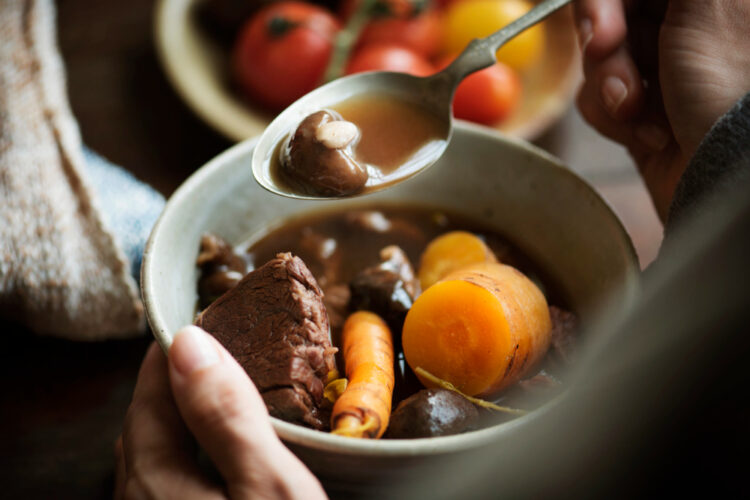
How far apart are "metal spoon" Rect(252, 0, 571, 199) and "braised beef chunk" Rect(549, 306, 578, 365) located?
407 millimetres

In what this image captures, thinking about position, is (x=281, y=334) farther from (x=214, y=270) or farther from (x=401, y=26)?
(x=401, y=26)

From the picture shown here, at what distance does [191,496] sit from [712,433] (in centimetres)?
75

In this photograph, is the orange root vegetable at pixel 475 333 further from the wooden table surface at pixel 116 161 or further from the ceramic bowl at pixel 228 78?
the ceramic bowl at pixel 228 78

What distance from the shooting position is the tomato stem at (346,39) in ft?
7.14

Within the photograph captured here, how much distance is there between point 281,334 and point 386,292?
28cm

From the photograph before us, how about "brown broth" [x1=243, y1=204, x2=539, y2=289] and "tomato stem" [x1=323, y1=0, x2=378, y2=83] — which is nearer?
"brown broth" [x1=243, y1=204, x2=539, y2=289]

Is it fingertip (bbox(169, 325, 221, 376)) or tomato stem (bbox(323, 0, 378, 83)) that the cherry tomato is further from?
fingertip (bbox(169, 325, 221, 376))

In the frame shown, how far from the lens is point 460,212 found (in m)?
1.62

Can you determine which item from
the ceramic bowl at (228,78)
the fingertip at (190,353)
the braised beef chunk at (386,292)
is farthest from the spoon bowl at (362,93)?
the ceramic bowl at (228,78)

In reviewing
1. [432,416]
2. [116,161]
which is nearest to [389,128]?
[432,416]

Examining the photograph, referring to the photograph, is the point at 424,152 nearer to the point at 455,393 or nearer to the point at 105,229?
the point at 455,393

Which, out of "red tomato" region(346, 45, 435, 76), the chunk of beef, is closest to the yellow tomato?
"red tomato" region(346, 45, 435, 76)

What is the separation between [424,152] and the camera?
1.39 metres

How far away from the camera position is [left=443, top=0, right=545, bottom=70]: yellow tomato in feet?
7.39
